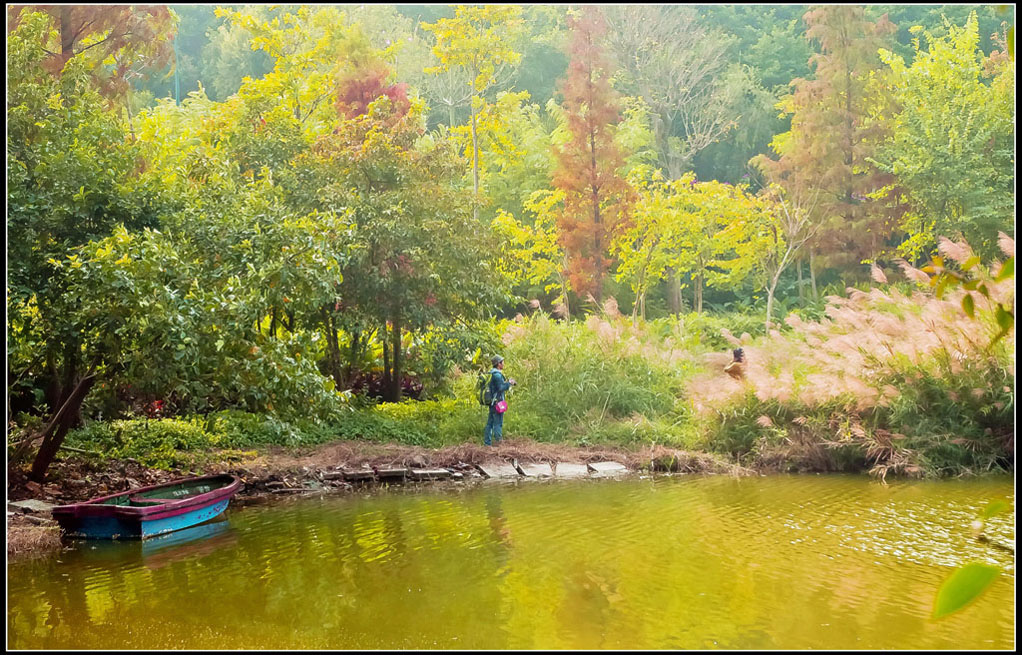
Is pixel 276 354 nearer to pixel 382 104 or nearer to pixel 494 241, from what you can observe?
pixel 494 241

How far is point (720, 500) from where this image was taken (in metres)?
10.0

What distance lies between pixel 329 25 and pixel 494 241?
8.61m

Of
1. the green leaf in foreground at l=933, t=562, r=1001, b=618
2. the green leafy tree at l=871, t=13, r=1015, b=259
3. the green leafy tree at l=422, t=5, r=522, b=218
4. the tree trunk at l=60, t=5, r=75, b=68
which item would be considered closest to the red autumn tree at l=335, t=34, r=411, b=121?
the green leafy tree at l=422, t=5, r=522, b=218

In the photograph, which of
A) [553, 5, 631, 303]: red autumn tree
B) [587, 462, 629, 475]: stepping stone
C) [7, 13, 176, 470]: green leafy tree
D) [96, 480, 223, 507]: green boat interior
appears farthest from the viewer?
[553, 5, 631, 303]: red autumn tree

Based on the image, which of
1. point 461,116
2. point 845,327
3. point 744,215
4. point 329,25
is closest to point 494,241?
point 845,327

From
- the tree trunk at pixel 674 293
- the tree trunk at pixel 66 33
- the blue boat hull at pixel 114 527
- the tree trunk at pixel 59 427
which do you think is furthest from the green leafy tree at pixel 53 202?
the tree trunk at pixel 674 293

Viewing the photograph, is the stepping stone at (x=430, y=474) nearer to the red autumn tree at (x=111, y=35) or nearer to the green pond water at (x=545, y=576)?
the green pond water at (x=545, y=576)

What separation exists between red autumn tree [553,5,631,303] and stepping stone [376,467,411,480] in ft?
35.2

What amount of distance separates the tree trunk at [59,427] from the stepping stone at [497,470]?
5.04m

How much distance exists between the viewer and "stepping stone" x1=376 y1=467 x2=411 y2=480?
11617 millimetres

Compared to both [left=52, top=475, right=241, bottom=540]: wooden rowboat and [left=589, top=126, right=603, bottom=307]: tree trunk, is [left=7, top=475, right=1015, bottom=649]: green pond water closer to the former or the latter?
[left=52, top=475, right=241, bottom=540]: wooden rowboat

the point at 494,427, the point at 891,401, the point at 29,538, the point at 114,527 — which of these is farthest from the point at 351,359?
the point at 891,401

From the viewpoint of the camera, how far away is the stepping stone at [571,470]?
1188 cm

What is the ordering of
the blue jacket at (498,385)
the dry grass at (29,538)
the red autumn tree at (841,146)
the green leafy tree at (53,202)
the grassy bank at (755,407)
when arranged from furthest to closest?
the red autumn tree at (841,146), the blue jacket at (498,385), the grassy bank at (755,407), the green leafy tree at (53,202), the dry grass at (29,538)
